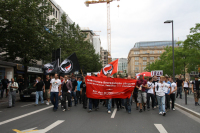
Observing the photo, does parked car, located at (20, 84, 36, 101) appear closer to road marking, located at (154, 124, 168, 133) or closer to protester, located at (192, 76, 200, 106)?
road marking, located at (154, 124, 168, 133)

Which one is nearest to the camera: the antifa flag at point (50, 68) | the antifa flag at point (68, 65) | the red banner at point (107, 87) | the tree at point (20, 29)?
the red banner at point (107, 87)

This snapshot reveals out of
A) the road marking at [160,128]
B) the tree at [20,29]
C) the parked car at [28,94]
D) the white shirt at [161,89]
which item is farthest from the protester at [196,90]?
the tree at [20,29]

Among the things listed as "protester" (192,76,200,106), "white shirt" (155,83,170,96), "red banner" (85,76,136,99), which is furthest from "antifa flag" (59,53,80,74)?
"protester" (192,76,200,106)

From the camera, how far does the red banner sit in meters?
10.6

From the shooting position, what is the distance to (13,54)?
57.8 feet

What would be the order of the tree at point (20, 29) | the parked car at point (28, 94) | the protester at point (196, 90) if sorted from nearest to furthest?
the protester at point (196, 90), the tree at point (20, 29), the parked car at point (28, 94)

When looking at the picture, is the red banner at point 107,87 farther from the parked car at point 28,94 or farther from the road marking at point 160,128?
the parked car at point 28,94

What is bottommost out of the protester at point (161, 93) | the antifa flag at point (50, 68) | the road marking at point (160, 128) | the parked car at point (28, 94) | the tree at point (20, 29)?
the road marking at point (160, 128)

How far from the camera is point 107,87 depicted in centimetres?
1068

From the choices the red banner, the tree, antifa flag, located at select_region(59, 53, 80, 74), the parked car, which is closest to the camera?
the red banner

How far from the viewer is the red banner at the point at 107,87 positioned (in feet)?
34.7

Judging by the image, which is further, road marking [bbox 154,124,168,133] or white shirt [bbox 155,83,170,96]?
white shirt [bbox 155,83,170,96]

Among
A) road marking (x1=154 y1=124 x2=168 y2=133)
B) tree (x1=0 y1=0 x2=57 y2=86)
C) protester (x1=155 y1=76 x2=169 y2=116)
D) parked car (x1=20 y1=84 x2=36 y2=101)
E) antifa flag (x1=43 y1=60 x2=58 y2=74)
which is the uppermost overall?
tree (x1=0 y1=0 x2=57 y2=86)

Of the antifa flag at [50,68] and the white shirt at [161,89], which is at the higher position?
the antifa flag at [50,68]
